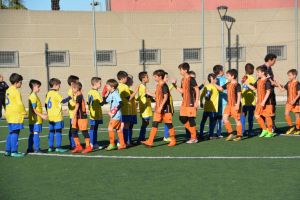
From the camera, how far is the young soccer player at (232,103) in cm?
1255

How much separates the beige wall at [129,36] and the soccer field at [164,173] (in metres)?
12.4

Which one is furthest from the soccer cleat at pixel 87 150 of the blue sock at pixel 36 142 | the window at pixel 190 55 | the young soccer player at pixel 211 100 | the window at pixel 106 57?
the window at pixel 190 55

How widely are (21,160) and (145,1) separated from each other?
22039 millimetres

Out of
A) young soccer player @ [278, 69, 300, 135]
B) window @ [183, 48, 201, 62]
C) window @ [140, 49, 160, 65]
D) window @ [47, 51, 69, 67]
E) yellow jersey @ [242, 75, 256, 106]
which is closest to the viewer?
young soccer player @ [278, 69, 300, 135]

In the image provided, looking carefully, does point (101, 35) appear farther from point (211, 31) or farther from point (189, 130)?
point (189, 130)

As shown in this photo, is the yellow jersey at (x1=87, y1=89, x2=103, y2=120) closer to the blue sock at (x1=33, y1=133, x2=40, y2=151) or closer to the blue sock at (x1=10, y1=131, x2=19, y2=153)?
the blue sock at (x1=33, y1=133, x2=40, y2=151)

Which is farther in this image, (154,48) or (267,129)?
(154,48)

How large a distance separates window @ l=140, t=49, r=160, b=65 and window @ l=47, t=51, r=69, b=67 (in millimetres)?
3265

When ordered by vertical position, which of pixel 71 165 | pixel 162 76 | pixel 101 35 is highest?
pixel 101 35

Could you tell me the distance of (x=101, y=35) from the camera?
24828 millimetres

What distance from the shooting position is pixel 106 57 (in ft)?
81.8

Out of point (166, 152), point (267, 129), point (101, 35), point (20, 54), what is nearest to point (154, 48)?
point (101, 35)

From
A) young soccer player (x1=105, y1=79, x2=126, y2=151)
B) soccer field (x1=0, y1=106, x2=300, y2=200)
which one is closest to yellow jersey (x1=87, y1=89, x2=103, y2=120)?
young soccer player (x1=105, y1=79, x2=126, y2=151)

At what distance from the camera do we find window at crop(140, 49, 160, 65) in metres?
25.2
